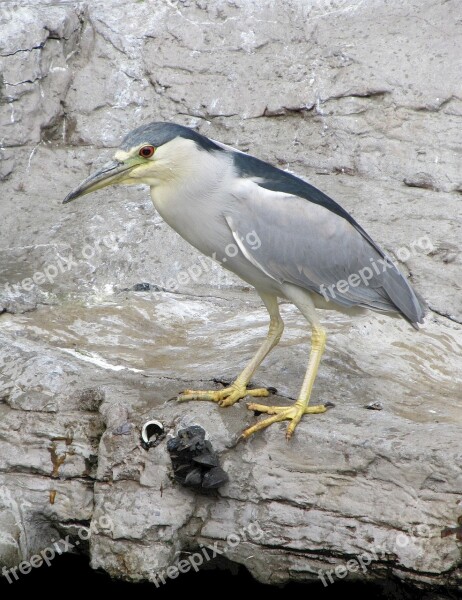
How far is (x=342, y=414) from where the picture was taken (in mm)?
3953

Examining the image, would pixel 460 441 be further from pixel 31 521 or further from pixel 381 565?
pixel 31 521

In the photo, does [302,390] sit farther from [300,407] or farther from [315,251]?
[315,251]

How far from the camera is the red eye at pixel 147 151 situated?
385cm

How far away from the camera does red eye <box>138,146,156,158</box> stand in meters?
3.85

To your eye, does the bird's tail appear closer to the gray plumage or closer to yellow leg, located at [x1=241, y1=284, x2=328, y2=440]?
the gray plumage

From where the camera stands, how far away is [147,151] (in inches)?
152

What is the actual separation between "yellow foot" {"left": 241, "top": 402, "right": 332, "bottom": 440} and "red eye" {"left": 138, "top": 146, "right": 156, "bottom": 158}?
1.13 metres
